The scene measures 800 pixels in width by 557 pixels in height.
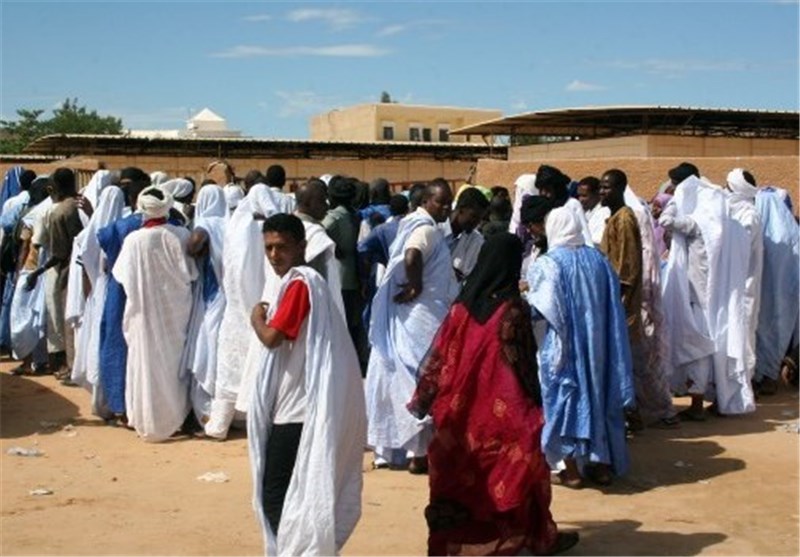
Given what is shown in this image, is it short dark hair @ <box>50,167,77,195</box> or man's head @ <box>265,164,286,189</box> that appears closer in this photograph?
man's head @ <box>265,164,286,189</box>

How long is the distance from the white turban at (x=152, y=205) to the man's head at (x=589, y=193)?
3.08m

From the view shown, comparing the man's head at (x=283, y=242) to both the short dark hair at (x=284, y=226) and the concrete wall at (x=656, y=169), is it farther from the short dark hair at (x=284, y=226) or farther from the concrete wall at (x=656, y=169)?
the concrete wall at (x=656, y=169)

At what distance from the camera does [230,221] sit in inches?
318

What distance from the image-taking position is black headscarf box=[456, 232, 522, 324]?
16.5 ft

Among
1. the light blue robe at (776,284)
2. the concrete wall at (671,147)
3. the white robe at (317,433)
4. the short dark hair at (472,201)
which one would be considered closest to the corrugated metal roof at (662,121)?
the concrete wall at (671,147)

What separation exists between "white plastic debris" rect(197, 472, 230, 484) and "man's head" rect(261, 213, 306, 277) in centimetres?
260

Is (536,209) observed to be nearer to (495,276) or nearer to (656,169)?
(495,276)

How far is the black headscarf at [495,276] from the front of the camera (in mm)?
5031

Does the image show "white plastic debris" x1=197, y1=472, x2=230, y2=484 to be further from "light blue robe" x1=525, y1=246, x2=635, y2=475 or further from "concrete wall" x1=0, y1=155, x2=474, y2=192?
"concrete wall" x1=0, y1=155, x2=474, y2=192

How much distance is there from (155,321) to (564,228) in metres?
3.26

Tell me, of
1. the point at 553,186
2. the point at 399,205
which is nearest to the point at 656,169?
the point at 399,205

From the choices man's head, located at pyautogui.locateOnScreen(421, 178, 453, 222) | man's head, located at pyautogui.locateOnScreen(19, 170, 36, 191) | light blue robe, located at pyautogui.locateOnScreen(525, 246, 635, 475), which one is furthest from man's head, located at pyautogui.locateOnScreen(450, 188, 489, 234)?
man's head, located at pyautogui.locateOnScreen(19, 170, 36, 191)

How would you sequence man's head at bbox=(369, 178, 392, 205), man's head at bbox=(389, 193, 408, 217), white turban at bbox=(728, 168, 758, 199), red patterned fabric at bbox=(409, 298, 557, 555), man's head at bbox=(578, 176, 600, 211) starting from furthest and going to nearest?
man's head at bbox=(369, 178, 392, 205) < man's head at bbox=(389, 193, 408, 217) < white turban at bbox=(728, 168, 758, 199) < man's head at bbox=(578, 176, 600, 211) < red patterned fabric at bbox=(409, 298, 557, 555)

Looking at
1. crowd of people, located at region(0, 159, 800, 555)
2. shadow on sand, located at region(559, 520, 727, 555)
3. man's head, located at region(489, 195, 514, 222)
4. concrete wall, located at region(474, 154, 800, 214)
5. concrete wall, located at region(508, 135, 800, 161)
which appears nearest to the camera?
crowd of people, located at region(0, 159, 800, 555)
